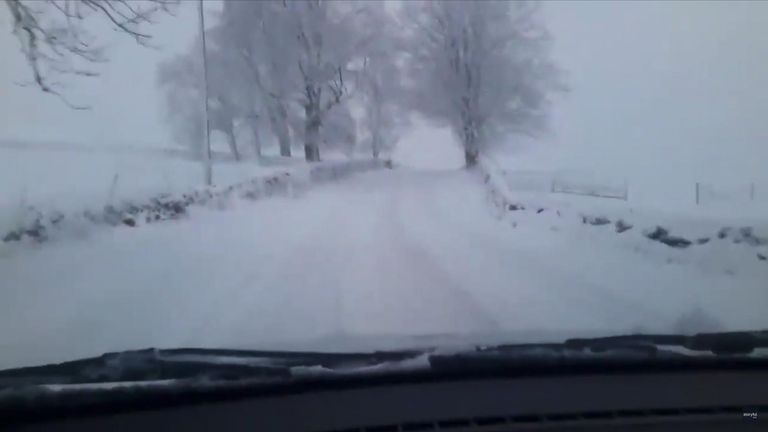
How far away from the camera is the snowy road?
8.30 feet

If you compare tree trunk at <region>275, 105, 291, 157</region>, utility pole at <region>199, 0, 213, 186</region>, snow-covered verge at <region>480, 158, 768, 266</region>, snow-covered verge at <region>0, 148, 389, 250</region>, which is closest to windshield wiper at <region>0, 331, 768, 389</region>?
snow-covered verge at <region>480, 158, 768, 266</region>

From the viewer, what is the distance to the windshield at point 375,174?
2.51 metres

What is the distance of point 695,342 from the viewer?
279cm

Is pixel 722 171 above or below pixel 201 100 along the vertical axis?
below

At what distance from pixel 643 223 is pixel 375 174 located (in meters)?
0.93

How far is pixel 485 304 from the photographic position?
2.79m

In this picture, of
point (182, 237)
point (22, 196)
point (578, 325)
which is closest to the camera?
point (22, 196)

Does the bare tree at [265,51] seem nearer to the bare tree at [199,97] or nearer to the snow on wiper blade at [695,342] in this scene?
the bare tree at [199,97]

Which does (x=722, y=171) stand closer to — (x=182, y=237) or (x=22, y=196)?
(x=182, y=237)

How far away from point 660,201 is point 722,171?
9.1 inches

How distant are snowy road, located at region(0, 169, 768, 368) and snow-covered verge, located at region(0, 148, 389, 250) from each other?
0.03 meters

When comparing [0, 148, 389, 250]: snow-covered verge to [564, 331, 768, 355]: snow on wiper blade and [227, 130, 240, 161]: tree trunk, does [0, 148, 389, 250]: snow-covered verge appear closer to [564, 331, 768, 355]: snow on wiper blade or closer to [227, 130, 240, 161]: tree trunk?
[227, 130, 240, 161]: tree trunk

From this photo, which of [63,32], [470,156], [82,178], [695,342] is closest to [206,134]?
[82,178]

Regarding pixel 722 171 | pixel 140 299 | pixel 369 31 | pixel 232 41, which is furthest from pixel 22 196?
pixel 722 171
